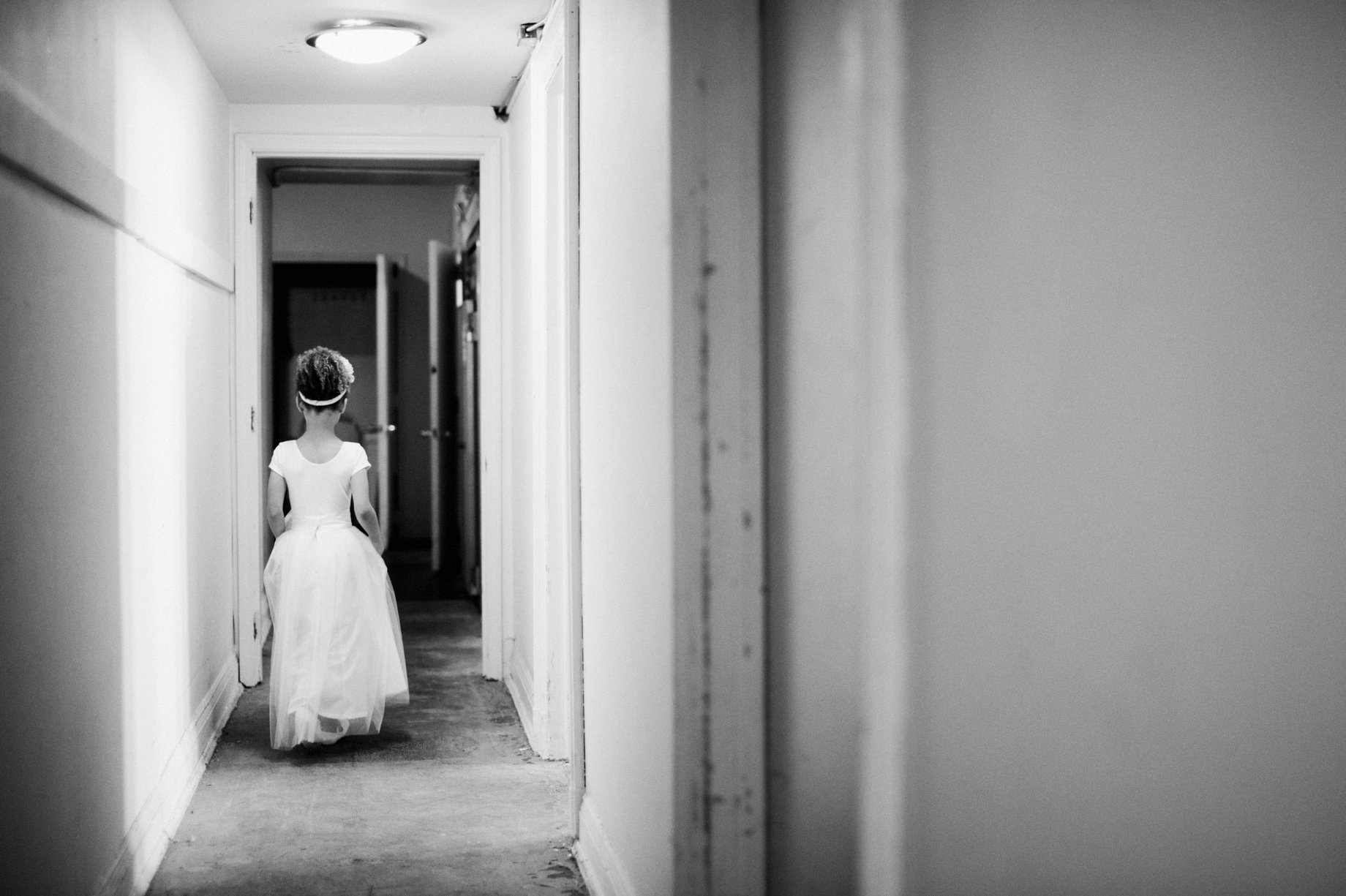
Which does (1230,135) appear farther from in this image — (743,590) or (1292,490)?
(743,590)

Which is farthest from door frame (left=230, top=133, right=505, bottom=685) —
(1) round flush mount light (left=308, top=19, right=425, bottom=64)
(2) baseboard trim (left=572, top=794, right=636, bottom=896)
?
(2) baseboard trim (left=572, top=794, right=636, bottom=896)

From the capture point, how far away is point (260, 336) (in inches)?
187

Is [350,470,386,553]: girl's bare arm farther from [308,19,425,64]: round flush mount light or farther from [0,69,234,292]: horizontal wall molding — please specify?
[308,19,425,64]: round flush mount light

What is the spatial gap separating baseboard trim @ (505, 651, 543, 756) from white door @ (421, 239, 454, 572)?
8.17 ft

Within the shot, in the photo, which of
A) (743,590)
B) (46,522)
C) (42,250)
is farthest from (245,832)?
(743,590)

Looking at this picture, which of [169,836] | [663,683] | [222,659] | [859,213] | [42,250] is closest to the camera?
[859,213]

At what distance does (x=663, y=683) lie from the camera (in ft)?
6.08

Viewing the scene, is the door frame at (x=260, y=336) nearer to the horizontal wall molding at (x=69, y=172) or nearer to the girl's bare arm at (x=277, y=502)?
the girl's bare arm at (x=277, y=502)

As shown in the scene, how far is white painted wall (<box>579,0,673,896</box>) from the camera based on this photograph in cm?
183

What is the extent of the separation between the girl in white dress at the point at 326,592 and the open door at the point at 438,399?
9.67ft

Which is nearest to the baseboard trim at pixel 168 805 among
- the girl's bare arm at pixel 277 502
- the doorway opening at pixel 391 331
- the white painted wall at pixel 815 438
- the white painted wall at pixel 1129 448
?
the girl's bare arm at pixel 277 502

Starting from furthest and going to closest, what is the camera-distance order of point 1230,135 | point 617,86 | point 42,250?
point 617,86, point 42,250, point 1230,135

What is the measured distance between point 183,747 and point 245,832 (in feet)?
1.45

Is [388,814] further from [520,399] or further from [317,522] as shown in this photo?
[520,399]
